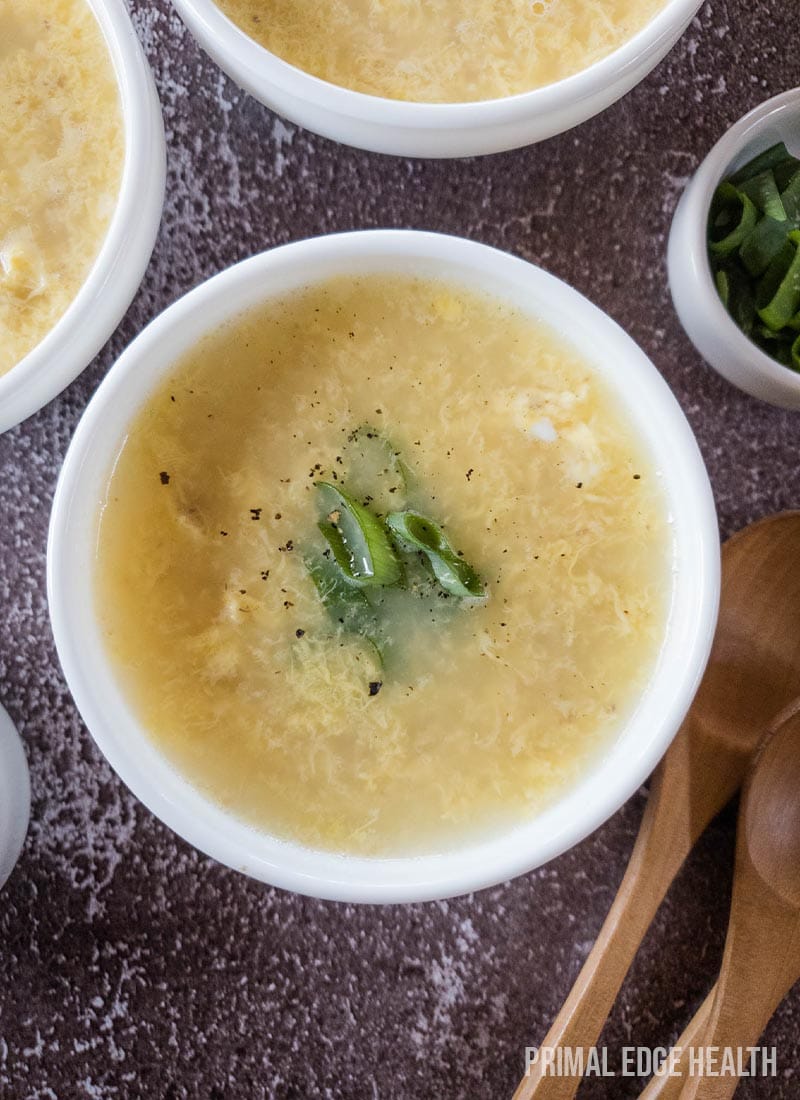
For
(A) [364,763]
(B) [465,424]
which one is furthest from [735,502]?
(A) [364,763]

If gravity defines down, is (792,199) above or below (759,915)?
above

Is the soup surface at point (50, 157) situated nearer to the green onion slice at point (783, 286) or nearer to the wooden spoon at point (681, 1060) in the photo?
the green onion slice at point (783, 286)

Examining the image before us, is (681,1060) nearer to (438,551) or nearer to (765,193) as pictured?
(438,551)

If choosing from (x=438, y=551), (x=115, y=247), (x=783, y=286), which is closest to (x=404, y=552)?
(x=438, y=551)

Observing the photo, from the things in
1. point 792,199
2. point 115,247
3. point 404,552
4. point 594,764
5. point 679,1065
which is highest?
point 792,199

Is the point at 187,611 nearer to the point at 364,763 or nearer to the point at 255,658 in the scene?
the point at 255,658

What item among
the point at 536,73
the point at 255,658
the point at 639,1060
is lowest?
the point at 639,1060

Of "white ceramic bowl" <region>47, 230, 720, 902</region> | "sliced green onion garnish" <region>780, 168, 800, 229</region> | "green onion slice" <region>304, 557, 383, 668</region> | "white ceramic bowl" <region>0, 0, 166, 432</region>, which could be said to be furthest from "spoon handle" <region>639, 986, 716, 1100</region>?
"white ceramic bowl" <region>0, 0, 166, 432</region>
